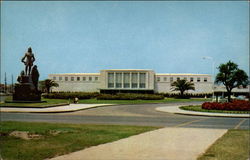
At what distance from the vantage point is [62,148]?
8203 mm

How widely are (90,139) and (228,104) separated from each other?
853 inches

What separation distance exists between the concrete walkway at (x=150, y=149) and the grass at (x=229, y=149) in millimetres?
254

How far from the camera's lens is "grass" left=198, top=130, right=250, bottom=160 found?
7.59 m

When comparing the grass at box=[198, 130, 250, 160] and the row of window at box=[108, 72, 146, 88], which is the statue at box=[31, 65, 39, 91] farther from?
the row of window at box=[108, 72, 146, 88]

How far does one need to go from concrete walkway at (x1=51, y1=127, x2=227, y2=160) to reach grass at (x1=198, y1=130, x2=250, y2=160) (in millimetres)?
254

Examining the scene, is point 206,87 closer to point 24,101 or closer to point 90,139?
point 24,101

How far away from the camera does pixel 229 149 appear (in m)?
8.61

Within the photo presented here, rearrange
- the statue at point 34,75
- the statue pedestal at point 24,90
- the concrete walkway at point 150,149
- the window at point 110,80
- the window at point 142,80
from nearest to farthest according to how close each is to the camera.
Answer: the concrete walkway at point 150,149 → the statue pedestal at point 24,90 → the statue at point 34,75 → the window at point 142,80 → the window at point 110,80

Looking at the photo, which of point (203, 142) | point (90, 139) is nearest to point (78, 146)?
point (90, 139)

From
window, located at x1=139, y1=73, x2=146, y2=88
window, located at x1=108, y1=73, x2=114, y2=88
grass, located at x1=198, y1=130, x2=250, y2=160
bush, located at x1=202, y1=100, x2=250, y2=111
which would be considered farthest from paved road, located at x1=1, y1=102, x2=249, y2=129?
window, located at x1=108, y1=73, x2=114, y2=88

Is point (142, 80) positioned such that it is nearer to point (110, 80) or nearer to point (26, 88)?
point (110, 80)

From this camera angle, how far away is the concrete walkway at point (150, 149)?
7266 millimetres

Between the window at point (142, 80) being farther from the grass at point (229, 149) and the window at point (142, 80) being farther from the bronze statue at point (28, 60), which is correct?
the grass at point (229, 149)

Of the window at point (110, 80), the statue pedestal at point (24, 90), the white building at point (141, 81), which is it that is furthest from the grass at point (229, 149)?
the window at point (110, 80)
